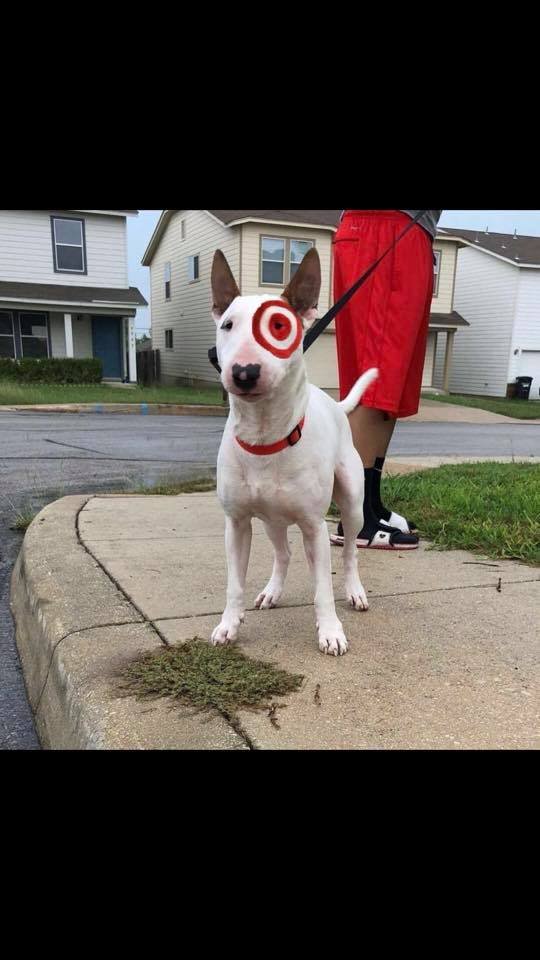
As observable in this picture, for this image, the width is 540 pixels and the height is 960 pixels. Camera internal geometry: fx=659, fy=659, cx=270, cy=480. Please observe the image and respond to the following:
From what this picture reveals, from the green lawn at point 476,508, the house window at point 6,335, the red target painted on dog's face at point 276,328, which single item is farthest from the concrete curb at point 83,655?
the house window at point 6,335

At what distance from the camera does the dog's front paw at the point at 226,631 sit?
242 centimetres

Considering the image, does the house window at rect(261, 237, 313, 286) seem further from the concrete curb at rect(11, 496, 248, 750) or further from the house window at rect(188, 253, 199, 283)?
the concrete curb at rect(11, 496, 248, 750)

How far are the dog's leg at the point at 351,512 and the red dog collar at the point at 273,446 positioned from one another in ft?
1.62

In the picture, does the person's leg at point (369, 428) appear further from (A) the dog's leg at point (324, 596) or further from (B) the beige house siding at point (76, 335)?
(B) the beige house siding at point (76, 335)

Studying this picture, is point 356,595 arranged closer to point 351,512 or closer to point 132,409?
point 351,512

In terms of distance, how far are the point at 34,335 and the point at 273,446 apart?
21.7 metres

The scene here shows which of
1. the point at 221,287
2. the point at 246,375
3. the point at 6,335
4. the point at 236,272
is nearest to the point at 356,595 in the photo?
the point at 246,375

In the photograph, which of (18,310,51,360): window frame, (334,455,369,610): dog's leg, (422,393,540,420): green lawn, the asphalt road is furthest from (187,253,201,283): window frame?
(334,455,369,610): dog's leg

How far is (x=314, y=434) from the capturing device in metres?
2.29

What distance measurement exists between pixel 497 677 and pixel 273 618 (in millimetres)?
931

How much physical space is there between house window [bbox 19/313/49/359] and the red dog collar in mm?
21487

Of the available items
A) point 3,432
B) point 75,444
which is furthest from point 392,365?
point 3,432

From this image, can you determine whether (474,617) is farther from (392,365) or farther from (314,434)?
(392,365)

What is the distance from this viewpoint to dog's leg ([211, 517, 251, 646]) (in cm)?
243
